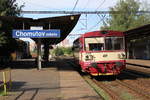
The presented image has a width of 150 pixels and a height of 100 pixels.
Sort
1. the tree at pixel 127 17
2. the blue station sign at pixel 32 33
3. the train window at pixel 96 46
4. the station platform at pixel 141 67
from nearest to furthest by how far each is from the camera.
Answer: the train window at pixel 96 46
the blue station sign at pixel 32 33
the station platform at pixel 141 67
the tree at pixel 127 17

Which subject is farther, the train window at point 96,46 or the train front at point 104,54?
the train window at point 96,46

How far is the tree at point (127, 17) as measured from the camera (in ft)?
218

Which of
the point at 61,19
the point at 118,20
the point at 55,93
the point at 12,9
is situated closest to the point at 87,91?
the point at 55,93

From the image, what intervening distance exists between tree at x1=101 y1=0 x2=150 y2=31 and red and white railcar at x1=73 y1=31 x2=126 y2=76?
48942mm

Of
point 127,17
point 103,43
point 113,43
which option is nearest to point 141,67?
point 113,43

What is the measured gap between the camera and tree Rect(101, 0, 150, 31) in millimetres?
66500

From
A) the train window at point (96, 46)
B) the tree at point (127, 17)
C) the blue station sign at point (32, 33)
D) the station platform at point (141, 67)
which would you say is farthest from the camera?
the tree at point (127, 17)

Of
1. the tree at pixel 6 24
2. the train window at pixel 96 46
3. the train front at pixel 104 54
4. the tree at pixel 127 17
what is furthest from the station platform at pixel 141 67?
the tree at pixel 127 17

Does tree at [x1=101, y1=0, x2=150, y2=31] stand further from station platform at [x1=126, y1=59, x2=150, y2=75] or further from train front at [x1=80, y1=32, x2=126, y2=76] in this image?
train front at [x1=80, y1=32, x2=126, y2=76]

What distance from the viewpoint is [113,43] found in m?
17.3

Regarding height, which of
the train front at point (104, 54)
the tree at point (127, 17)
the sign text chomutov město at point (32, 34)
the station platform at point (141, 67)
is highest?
the tree at point (127, 17)

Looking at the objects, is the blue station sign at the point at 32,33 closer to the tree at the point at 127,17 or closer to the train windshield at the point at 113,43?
the train windshield at the point at 113,43

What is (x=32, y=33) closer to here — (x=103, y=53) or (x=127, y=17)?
(x=103, y=53)

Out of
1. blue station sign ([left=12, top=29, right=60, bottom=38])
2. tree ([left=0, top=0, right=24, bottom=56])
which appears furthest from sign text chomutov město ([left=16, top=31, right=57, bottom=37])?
tree ([left=0, top=0, right=24, bottom=56])
